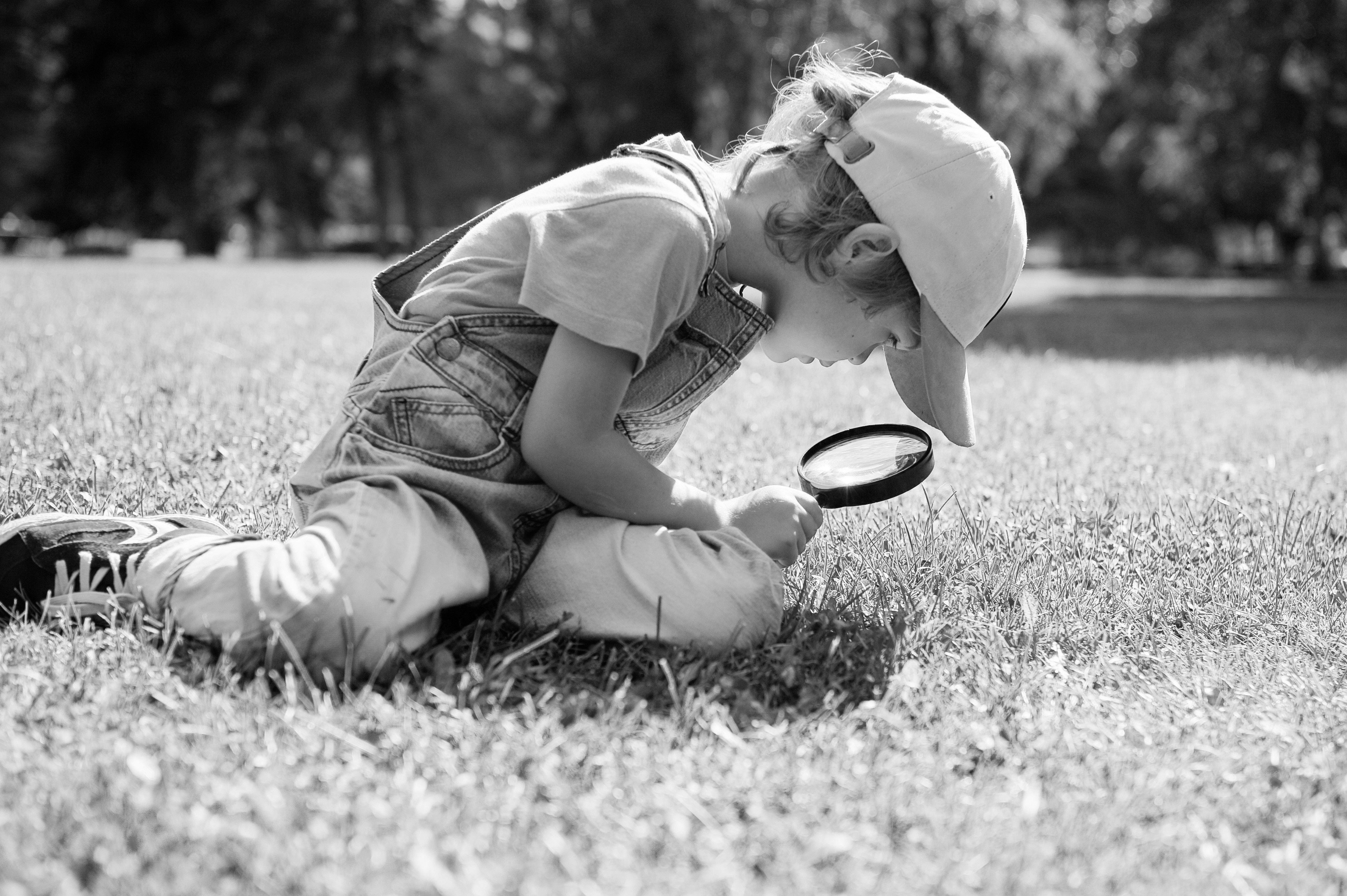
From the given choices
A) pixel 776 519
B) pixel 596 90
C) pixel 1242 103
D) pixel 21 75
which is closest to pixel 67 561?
pixel 776 519

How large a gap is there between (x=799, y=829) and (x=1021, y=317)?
13316 mm

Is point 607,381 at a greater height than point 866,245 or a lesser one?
lesser

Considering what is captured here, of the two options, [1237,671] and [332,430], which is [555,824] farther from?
[1237,671]

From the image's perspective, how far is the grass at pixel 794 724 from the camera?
5.24 ft

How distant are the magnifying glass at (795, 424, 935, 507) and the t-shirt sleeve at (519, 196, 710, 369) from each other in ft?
2.09

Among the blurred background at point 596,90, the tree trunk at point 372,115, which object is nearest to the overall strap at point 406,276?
Answer: the blurred background at point 596,90

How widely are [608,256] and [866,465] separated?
0.97m

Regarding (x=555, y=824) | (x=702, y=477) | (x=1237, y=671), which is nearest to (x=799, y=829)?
(x=555, y=824)

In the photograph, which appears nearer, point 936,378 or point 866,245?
point 866,245

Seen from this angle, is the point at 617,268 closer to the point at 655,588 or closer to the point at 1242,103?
the point at 655,588

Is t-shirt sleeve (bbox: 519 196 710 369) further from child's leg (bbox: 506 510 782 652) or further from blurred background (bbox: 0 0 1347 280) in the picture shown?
blurred background (bbox: 0 0 1347 280)

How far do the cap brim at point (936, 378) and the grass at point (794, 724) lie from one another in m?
0.38

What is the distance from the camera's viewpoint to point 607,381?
2346mm

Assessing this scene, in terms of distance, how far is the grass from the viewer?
1.60 meters
